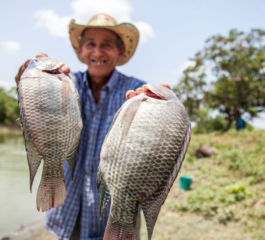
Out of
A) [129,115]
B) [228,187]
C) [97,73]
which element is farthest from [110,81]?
[228,187]

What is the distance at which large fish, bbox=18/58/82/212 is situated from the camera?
1599 mm

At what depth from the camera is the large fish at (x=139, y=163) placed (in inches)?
52.1

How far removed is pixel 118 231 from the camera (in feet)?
4.32

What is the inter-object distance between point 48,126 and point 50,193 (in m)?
0.46

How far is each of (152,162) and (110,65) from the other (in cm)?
187

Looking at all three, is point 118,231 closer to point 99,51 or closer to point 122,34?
point 99,51

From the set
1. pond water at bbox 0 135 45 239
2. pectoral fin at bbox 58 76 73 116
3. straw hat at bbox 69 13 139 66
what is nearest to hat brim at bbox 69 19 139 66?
straw hat at bbox 69 13 139 66

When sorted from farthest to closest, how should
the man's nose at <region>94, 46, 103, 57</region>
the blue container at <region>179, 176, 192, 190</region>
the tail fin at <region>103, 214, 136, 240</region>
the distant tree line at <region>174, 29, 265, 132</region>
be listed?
the distant tree line at <region>174, 29, 265, 132</region> < the blue container at <region>179, 176, 192, 190</region> < the man's nose at <region>94, 46, 103, 57</region> < the tail fin at <region>103, 214, 136, 240</region>

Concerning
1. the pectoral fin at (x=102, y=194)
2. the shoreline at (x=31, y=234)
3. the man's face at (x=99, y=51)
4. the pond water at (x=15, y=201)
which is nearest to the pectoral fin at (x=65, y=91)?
the pectoral fin at (x=102, y=194)

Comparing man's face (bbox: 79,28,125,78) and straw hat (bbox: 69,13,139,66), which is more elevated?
straw hat (bbox: 69,13,139,66)

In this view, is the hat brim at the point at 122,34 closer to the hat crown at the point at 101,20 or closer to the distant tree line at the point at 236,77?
the hat crown at the point at 101,20

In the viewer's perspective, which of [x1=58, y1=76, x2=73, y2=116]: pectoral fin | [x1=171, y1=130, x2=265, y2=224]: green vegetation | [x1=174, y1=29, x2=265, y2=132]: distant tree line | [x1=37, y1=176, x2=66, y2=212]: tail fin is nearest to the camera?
[x1=37, y1=176, x2=66, y2=212]: tail fin

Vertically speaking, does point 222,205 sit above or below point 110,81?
below

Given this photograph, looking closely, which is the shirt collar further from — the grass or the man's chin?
the grass
